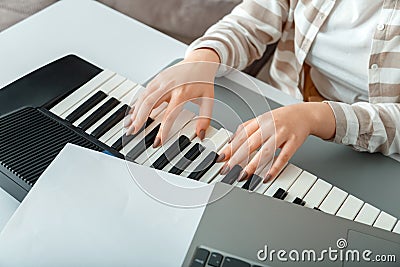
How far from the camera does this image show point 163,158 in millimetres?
672

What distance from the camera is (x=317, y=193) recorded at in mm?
663

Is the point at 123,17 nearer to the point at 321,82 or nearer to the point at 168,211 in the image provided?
the point at 321,82

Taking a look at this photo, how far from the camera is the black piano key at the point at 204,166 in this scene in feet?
2.16

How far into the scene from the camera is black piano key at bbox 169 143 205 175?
26.0 inches

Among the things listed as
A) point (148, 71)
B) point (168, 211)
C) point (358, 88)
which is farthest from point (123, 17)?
point (168, 211)

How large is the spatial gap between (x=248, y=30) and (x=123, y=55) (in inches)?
7.3

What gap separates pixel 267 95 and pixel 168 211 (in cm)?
40

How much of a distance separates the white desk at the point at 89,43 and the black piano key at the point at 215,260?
0.41 m

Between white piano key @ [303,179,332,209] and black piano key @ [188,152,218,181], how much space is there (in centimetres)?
11

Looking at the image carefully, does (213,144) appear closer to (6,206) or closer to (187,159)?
(187,159)

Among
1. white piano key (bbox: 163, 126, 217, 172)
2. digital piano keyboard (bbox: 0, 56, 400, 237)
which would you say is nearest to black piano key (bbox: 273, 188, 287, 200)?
digital piano keyboard (bbox: 0, 56, 400, 237)

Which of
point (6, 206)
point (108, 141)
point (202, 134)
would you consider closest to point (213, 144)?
point (202, 134)

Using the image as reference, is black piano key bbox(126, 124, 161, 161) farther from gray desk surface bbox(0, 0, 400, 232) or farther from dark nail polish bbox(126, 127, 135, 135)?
gray desk surface bbox(0, 0, 400, 232)

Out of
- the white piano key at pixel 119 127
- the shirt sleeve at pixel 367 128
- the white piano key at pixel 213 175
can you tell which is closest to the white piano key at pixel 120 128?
the white piano key at pixel 119 127
